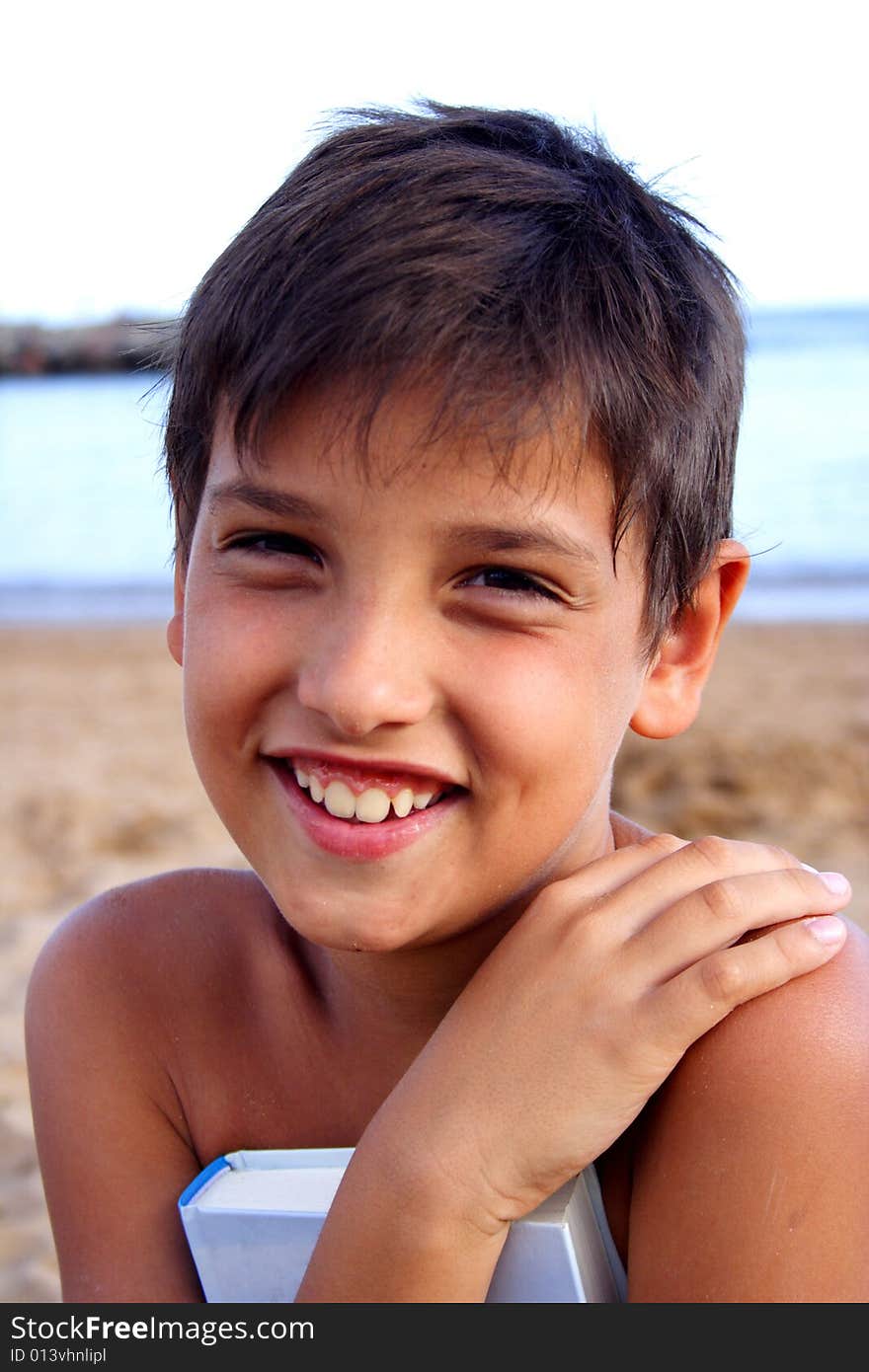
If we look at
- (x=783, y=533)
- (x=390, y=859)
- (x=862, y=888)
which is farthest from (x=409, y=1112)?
(x=783, y=533)

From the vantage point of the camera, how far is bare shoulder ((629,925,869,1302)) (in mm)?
1372

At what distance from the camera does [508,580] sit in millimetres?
1503

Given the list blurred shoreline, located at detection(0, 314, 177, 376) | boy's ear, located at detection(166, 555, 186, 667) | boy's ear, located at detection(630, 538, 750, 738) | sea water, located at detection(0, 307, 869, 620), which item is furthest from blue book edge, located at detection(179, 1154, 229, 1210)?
blurred shoreline, located at detection(0, 314, 177, 376)

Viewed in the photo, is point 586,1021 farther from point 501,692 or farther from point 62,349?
point 62,349

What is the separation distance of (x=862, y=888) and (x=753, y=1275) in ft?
9.83

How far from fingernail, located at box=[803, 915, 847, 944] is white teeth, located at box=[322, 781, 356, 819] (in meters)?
Answer: 0.51

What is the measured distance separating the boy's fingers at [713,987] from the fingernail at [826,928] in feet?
0.15

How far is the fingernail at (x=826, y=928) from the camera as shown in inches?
58.0

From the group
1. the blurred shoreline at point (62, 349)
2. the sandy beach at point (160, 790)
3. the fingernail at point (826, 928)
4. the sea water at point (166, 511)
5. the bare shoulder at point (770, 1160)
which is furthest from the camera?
the blurred shoreline at point (62, 349)

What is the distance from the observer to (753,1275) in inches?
54.2

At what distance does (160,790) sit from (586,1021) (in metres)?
4.44

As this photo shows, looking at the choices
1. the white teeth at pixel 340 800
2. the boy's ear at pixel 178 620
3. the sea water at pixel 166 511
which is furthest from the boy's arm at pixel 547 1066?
the sea water at pixel 166 511

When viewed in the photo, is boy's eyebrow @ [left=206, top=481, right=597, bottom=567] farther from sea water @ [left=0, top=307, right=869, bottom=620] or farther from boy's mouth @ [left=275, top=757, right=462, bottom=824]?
sea water @ [left=0, top=307, right=869, bottom=620]

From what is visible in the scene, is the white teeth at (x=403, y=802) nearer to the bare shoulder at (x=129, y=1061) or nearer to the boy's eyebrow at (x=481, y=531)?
the boy's eyebrow at (x=481, y=531)
